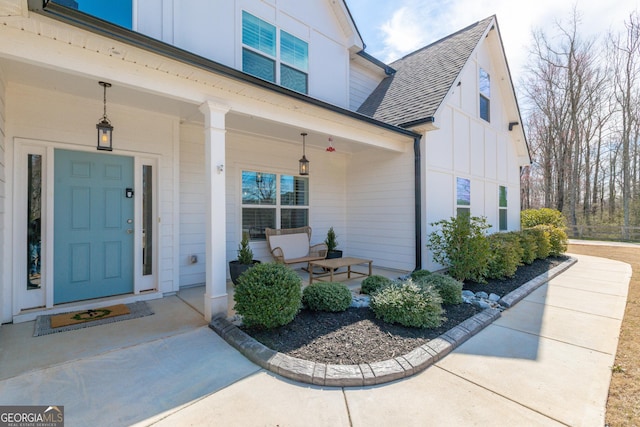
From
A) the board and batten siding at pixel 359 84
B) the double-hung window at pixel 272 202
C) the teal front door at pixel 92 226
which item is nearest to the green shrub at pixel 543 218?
the board and batten siding at pixel 359 84

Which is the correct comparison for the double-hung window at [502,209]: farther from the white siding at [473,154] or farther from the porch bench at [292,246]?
the porch bench at [292,246]

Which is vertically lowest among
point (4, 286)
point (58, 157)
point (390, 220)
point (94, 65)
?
point (4, 286)

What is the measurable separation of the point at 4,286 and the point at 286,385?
3806 millimetres

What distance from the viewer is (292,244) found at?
22.0 ft

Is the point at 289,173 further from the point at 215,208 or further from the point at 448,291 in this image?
the point at 448,291

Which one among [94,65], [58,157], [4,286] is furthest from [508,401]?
[58,157]

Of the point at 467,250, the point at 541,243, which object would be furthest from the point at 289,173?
the point at 541,243

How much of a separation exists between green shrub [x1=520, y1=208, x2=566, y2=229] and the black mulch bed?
10.6 m

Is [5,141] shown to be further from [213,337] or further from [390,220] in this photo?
[390,220]

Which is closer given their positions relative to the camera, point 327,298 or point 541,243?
point 327,298

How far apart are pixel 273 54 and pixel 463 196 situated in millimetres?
5984

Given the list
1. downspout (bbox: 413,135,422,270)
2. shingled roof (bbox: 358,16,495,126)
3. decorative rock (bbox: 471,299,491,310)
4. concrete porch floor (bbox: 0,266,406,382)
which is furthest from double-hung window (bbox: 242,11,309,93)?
decorative rock (bbox: 471,299,491,310)

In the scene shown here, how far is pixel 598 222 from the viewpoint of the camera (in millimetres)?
18172

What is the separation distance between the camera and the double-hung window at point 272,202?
21.2 ft
